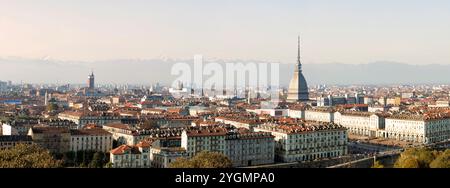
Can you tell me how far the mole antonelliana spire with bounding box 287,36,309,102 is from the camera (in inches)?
3912

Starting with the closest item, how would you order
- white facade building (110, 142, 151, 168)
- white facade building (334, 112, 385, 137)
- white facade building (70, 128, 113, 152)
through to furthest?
1. white facade building (110, 142, 151, 168)
2. white facade building (70, 128, 113, 152)
3. white facade building (334, 112, 385, 137)

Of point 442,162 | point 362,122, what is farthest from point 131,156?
point 362,122

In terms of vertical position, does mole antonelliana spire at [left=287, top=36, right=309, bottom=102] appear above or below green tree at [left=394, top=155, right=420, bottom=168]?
above

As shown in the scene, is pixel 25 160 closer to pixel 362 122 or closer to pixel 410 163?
pixel 410 163

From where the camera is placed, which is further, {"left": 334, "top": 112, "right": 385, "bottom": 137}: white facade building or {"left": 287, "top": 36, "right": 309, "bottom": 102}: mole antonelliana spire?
{"left": 287, "top": 36, "right": 309, "bottom": 102}: mole antonelliana spire

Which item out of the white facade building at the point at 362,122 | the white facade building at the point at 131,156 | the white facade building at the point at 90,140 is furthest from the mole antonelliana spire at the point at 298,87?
the white facade building at the point at 131,156

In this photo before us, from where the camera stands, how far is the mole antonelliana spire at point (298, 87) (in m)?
99.4

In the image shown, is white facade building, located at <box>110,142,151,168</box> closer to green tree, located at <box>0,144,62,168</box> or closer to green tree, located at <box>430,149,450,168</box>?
green tree, located at <box>0,144,62,168</box>

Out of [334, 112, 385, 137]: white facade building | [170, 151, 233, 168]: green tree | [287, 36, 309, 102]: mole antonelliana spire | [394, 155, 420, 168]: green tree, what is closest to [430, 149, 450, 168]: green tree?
[394, 155, 420, 168]: green tree

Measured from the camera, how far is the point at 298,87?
326 ft
